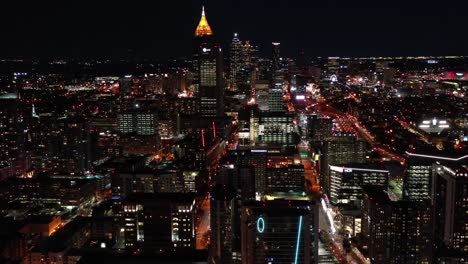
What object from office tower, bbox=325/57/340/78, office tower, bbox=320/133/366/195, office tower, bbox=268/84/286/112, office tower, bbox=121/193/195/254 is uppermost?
office tower, bbox=325/57/340/78

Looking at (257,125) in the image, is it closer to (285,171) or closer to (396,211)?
(285,171)

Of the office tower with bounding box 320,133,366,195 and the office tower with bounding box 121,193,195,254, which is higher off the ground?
the office tower with bounding box 320,133,366,195

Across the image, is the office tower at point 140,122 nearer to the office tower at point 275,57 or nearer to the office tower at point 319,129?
the office tower at point 319,129

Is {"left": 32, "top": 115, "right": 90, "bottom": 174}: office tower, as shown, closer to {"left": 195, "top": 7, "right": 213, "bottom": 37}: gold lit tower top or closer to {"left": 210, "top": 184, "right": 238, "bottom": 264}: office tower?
{"left": 210, "top": 184, "right": 238, "bottom": 264}: office tower

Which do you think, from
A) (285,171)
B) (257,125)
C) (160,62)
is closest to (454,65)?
(160,62)

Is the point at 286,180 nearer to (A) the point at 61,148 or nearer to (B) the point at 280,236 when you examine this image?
(B) the point at 280,236

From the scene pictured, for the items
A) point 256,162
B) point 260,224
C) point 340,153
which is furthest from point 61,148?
point 260,224

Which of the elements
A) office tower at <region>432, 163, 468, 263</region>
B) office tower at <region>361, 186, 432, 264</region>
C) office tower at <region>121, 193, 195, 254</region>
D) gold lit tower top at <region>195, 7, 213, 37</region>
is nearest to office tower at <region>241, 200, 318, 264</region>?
office tower at <region>361, 186, 432, 264</region>
